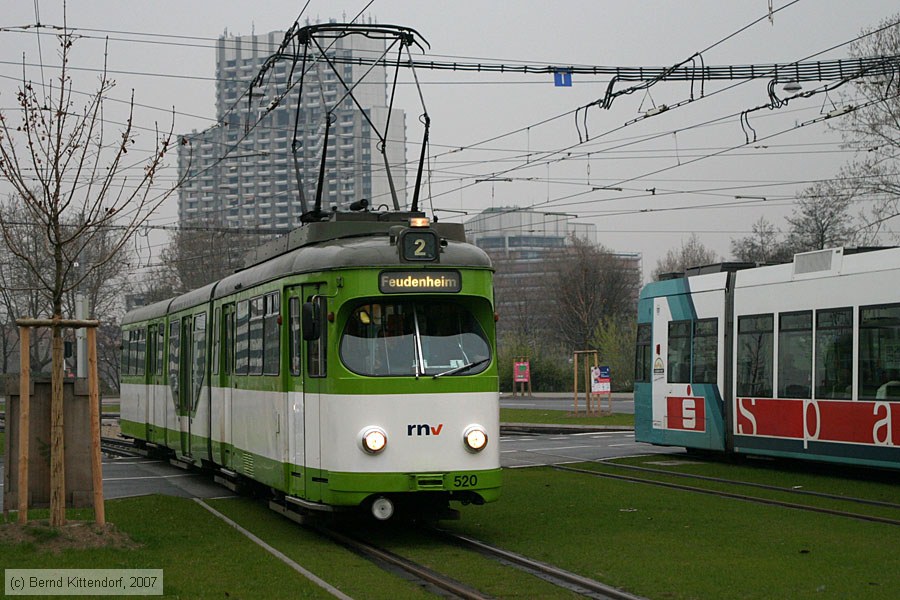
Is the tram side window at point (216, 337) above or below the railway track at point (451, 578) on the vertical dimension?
above

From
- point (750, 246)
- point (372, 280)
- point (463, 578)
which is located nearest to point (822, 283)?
point (372, 280)

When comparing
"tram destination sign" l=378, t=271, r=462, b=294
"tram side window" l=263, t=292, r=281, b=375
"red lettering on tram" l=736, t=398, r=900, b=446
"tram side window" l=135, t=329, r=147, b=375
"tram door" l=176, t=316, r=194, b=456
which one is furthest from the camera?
"tram side window" l=135, t=329, r=147, b=375

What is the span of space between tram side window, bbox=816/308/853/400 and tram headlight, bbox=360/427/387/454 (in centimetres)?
905

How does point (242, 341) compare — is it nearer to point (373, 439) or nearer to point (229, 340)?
point (229, 340)

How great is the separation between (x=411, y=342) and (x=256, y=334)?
3410 millimetres

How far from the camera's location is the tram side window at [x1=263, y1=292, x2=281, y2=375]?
1505 cm

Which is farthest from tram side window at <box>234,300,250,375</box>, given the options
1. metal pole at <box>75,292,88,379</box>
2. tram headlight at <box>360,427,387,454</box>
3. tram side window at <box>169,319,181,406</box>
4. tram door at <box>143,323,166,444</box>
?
metal pole at <box>75,292,88,379</box>

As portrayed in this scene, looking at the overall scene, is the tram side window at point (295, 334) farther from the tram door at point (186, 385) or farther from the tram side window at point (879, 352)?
the tram side window at point (879, 352)

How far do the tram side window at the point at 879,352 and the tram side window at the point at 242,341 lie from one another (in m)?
9.01

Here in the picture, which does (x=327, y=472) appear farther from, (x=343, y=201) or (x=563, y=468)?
(x=343, y=201)

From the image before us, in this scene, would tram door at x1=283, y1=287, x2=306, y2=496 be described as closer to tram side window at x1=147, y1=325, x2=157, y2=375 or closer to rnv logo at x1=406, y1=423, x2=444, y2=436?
rnv logo at x1=406, y1=423, x2=444, y2=436

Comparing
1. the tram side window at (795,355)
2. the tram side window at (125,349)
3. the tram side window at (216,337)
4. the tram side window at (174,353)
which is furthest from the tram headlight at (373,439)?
the tram side window at (125,349)

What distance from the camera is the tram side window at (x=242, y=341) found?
1683 cm

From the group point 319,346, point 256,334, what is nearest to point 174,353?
point 256,334
